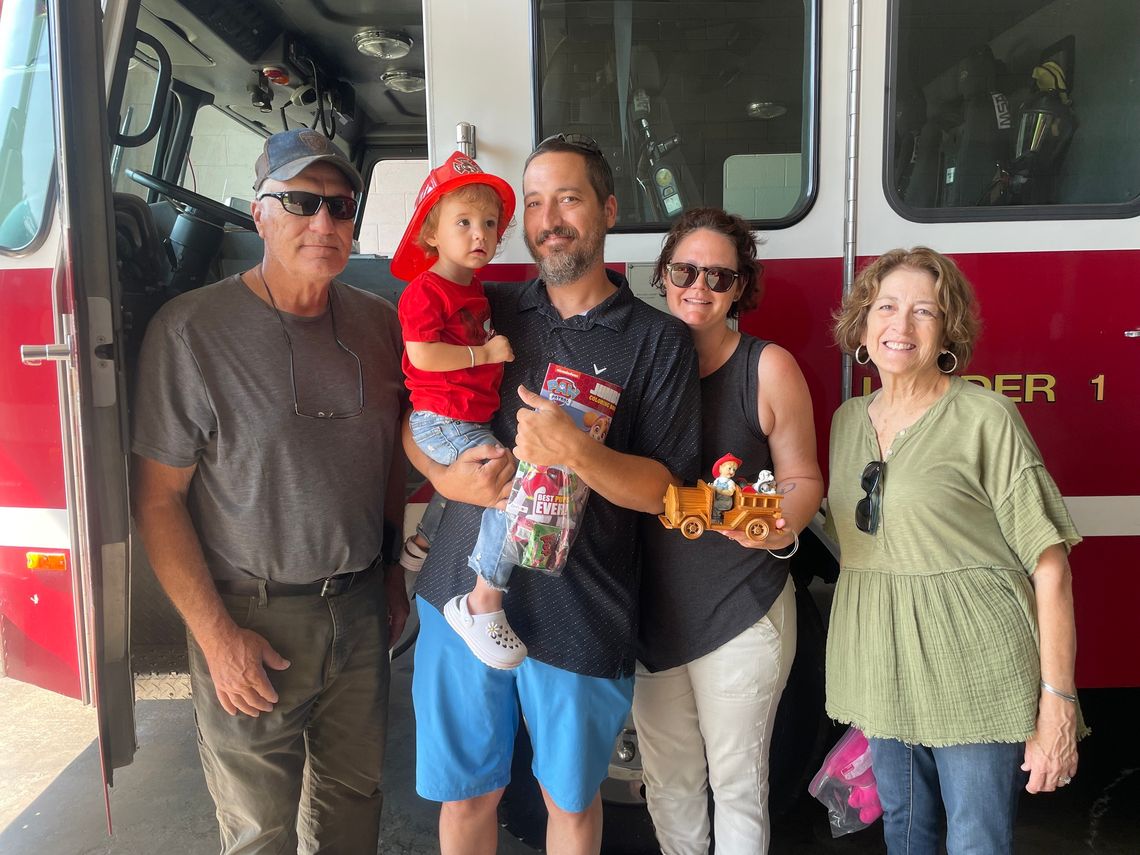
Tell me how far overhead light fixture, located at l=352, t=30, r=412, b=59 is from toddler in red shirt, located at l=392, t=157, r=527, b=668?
6.90 ft

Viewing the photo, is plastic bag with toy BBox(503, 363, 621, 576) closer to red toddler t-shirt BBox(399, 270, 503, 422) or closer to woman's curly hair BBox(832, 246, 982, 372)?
red toddler t-shirt BBox(399, 270, 503, 422)

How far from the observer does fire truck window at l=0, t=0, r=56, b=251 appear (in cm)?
226

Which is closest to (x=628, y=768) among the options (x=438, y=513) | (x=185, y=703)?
(x=438, y=513)

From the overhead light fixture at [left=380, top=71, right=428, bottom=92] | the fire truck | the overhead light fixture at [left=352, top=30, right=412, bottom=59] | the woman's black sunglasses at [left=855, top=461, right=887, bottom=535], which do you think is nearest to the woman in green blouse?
the woman's black sunglasses at [left=855, top=461, right=887, bottom=535]

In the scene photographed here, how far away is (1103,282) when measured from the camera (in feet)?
7.27

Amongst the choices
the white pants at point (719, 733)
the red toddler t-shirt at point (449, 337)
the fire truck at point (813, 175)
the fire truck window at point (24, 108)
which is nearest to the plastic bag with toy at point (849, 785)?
the white pants at point (719, 733)

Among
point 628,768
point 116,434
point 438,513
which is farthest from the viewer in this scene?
point 628,768

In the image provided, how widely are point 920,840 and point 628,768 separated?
3.05 ft

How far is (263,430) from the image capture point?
171 cm

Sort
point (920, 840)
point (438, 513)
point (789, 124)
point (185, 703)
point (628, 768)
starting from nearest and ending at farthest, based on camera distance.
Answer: point (920, 840)
point (438, 513)
point (789, 124)
point (628, 768)
point (185, 703)

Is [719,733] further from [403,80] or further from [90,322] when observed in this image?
[403,80]

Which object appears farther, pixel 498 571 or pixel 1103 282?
pixel 1103 282

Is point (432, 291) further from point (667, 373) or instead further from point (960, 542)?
point (960, 542)

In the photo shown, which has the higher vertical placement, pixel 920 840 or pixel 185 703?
pixel 920 840
